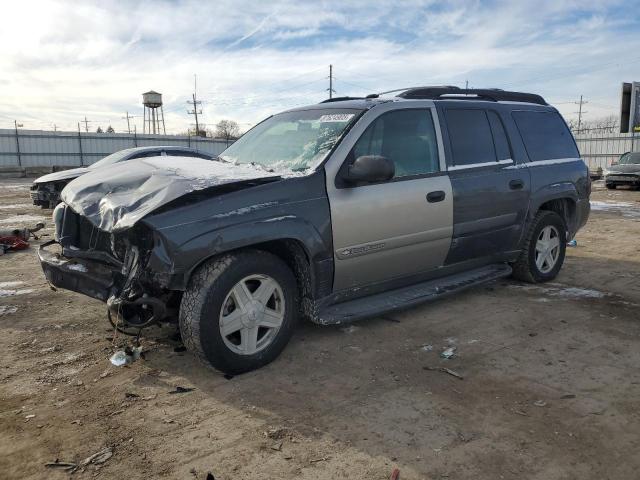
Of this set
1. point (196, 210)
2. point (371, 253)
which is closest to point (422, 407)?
point (371, 253)

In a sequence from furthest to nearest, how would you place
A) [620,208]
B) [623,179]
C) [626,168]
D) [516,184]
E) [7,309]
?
1. [626,168]
2. [623,179]
3. [620,208]
4. [516,184]
5. [7,309]

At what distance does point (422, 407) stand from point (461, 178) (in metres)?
2.29

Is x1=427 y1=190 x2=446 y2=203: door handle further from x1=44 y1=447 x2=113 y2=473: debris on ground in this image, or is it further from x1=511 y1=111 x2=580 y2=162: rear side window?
x1=44 y1=447 x2=113 y2=473: debris on ground

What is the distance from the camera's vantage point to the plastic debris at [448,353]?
3889 millimetres

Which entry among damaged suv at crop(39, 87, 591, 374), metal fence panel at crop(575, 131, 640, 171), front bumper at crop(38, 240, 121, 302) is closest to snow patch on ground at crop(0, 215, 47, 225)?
damaged suv at crop(39, 87, 591, 374)

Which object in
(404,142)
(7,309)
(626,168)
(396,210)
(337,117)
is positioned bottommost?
(7,309)

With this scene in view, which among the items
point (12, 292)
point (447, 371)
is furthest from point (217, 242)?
point (12, 292)

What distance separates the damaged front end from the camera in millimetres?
3367

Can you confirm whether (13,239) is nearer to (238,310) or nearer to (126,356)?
(126,356)

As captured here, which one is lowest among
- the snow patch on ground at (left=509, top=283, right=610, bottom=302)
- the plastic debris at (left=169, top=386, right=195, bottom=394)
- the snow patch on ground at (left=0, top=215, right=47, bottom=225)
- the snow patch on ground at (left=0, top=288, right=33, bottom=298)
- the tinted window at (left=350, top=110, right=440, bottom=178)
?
the plastic debris at (left=169, top=386, right=195, bottom=394)

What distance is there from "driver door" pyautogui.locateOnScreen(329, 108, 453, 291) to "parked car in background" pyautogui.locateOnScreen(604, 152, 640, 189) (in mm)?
17928

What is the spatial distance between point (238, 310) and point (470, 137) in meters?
2.81

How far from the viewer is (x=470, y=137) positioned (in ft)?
16.1

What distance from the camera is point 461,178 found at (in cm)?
469
